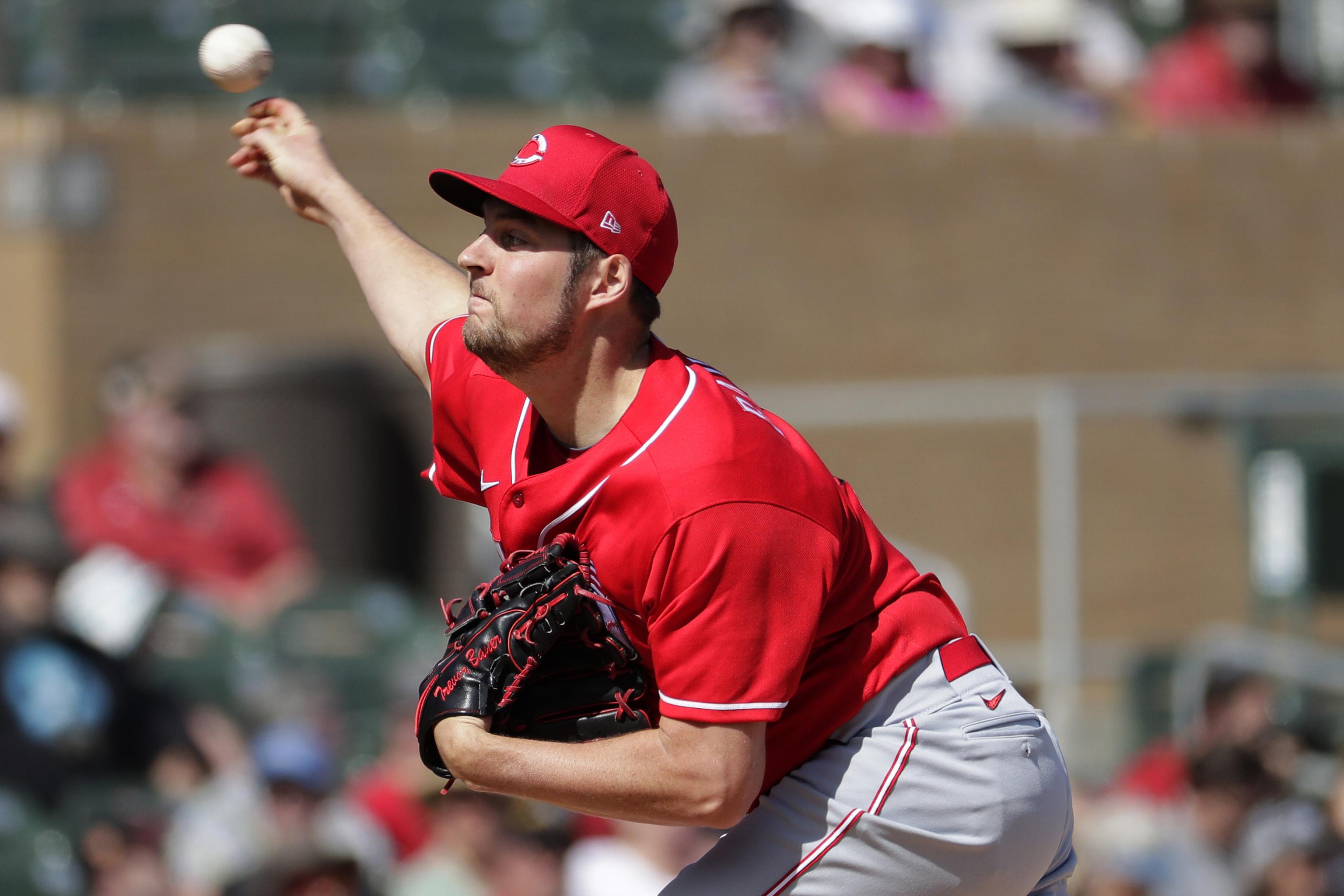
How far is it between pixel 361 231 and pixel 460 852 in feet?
8.61

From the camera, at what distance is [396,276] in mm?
3320

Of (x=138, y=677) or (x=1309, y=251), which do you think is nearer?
(x=138, y=677)

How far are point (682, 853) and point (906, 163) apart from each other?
5.24 meters

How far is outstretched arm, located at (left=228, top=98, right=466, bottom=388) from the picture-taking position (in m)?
3.29

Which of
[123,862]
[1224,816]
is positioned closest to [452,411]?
[123,862]

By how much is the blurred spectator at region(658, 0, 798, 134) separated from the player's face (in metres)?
6.62

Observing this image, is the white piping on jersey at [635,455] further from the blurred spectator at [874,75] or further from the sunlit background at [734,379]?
the blurred spectator at [874,75]

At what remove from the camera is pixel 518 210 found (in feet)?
8.77

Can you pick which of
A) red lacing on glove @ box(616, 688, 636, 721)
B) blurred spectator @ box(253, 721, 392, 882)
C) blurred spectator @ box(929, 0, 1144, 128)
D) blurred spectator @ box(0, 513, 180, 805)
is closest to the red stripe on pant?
red lacing on glove @ box(616, 688, 636, 721)

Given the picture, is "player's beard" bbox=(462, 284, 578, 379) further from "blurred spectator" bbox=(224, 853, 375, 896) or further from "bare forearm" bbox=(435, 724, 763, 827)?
"blurred spectator" bbox=(224, 853, 375, 896)

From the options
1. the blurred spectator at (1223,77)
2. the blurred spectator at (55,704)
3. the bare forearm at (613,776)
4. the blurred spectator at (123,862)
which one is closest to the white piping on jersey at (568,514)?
the bare forearm at (613,776)

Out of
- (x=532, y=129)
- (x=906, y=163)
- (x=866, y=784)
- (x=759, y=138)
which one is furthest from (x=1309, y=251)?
(x=866, y=784)

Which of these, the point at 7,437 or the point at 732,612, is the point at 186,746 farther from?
the point at 732,612

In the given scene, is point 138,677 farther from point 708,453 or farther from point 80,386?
point 708,453
